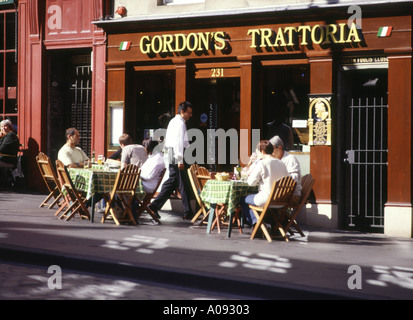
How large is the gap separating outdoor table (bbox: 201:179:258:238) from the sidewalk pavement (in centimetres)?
44

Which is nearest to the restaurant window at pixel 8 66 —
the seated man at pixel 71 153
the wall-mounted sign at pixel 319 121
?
the seated man at pixel 71 153

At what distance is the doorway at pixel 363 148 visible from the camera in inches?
Answer: 545

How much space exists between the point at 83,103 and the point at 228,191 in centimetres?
714

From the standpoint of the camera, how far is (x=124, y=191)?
12688 millimetres

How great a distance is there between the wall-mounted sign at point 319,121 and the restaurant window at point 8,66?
775 cm

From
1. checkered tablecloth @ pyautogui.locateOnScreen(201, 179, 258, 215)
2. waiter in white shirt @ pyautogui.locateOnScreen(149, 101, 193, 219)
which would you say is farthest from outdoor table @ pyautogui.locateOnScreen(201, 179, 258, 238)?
waiter in white shirt @ pyautogui.locateOnScreen(149, 101, 193, 219)

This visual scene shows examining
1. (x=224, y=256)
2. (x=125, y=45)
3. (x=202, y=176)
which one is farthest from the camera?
(x=125, y=45)

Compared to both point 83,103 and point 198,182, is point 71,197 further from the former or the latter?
point 83,103

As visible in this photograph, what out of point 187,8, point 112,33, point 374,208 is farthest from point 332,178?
point 112,33

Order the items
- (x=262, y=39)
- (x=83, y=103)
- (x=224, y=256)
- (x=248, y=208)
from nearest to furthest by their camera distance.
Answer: (x=224, y=256) → (x=248, y=208) → (x=262, y=39) → (x=83, y=103)

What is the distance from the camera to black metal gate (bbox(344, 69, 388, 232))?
1384cm

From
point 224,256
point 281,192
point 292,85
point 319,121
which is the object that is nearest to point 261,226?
point 281,192

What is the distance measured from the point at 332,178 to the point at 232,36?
3327 millimetres

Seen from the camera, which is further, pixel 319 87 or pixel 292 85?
pixel 292 85
